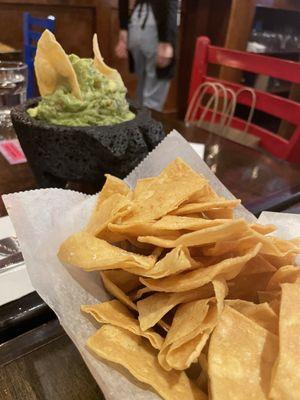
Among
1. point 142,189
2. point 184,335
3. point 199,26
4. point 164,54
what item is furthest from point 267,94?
point 199,26

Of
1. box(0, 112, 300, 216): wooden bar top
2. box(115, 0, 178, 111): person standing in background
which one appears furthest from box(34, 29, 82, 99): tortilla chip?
box(115, 0, 178, 111): person standing in background

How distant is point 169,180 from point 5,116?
3.40ft

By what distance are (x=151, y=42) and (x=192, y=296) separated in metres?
3.10

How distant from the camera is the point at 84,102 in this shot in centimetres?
84

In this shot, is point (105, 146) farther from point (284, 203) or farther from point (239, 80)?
point (239, 80)

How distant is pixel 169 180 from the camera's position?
602 mm

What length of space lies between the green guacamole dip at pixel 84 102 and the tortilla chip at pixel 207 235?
451 millimetres

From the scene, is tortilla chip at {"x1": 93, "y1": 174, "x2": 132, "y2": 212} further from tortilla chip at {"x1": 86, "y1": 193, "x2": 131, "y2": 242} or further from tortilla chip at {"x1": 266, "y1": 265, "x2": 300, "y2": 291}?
tortilla chip at {"x1": 266, "y1": 265, "x2": 300, "y2": 291}

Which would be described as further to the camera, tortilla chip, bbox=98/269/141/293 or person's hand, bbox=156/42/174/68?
person's hand, bbox=156/42/174/68

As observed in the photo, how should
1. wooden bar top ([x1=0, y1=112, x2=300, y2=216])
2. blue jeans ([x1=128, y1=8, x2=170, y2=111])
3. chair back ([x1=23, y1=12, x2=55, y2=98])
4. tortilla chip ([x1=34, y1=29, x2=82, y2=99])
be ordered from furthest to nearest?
1. blue jeans ([x1=128, y1=8, x2=170, y2=111])
2. chair back ([x1=23, y1=12, x2=55, y2=98])
3. wooden bar top ([x1=0, y1=112, x2=300, y2=216])
4. tortilla chip ([x1=34, y1=29, x2=82, y2=99])

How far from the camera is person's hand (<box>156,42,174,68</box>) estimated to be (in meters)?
3.13

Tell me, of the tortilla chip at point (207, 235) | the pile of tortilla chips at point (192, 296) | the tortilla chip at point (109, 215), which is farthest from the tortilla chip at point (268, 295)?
the tortilla chip at point (109, 215)

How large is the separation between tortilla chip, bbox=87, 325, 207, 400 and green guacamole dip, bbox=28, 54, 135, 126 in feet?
1.70

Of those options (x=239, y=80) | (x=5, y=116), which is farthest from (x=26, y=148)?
(x=239, y=80)
